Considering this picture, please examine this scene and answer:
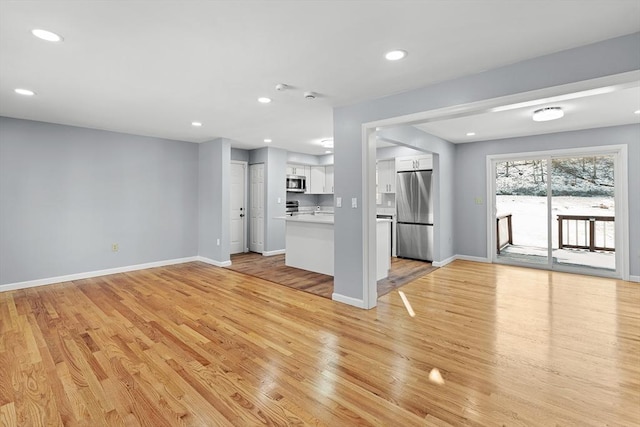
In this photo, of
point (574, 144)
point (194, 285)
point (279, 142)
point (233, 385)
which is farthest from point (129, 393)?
point (574, 144)

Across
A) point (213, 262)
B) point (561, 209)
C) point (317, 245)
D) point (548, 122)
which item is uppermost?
point (548, 122)

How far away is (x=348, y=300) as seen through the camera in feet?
12.2

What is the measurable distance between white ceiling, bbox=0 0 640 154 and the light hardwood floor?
8.29ft

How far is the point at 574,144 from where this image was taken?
519 centimetres

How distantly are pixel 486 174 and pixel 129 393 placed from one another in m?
6.53

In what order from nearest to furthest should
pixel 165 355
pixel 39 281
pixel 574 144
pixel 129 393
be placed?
1. pixel 129 393
2. pixel 165 355
3. pixel 39 281
4. pixel 574 144

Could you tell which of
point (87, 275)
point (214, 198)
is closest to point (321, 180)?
point (214, 198)

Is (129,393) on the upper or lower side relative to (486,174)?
lower

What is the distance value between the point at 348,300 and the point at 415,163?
3.74 metres

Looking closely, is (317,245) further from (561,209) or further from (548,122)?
(561,209)

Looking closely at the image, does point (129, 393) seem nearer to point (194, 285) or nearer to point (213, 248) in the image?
point (194, 285)

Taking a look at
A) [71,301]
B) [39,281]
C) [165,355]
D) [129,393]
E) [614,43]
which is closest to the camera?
[129,393]

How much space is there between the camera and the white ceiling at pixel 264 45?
190 centimetres

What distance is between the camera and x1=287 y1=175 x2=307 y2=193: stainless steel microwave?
25.3ft
